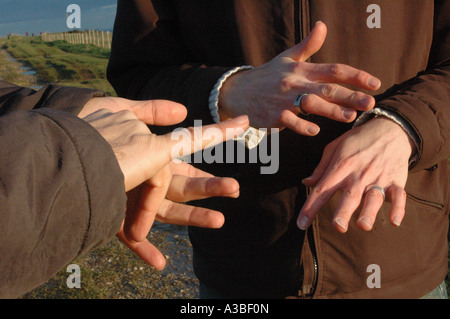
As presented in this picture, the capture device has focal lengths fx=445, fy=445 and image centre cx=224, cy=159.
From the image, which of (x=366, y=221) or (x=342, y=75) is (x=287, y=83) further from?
(x=366, y=221)

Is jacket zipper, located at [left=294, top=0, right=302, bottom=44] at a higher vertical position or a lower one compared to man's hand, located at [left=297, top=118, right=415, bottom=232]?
higher

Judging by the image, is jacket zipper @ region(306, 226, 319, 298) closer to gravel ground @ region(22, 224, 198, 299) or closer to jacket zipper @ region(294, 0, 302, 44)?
jacket zipper @ region(294, 0, 302, 44)

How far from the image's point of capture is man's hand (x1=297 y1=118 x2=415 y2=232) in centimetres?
153

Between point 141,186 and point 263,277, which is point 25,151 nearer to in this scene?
point 141,186

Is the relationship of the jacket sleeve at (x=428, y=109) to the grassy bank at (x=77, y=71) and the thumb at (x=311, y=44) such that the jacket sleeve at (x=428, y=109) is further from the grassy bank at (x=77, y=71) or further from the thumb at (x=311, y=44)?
the grassy bank at (x=77, y=71)

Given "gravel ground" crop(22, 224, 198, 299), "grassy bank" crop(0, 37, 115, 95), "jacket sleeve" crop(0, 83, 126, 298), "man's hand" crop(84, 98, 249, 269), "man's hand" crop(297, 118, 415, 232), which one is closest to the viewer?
A: "jacket sleeve" crop(0, 83, 126, 298)

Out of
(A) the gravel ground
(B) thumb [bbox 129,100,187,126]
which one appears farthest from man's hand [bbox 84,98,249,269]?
(A) the gravel ground

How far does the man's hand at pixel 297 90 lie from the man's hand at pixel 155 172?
0.84 ft

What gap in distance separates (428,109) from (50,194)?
4.56ft

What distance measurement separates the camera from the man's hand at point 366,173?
1526 millimetres

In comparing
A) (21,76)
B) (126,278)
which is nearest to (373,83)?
(126,278)

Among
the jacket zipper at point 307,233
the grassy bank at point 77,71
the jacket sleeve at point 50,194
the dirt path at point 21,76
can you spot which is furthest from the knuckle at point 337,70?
the dirt path at point 21,76

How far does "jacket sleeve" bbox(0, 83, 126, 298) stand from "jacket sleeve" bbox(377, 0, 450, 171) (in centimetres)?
111

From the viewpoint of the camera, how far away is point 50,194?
1.15 meters
